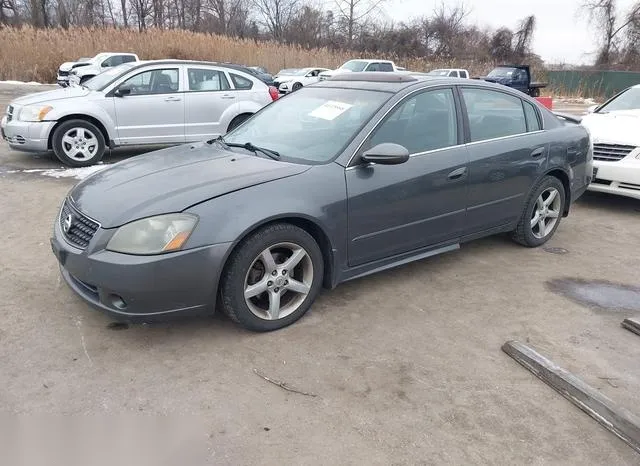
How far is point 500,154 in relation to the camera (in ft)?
14.8

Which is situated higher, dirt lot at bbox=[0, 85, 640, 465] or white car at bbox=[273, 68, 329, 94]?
white car at bbox=[273, 68, 329, 94]

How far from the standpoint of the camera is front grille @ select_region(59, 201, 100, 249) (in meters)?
3.15

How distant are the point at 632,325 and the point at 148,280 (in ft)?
10.4

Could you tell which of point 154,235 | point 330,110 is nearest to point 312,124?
point 330,110

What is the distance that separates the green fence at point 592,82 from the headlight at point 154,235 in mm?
32682

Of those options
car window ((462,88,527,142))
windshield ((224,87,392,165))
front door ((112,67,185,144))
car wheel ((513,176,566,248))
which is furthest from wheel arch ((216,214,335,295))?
front door ((112,67,185,144))

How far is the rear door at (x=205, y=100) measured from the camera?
864 cm

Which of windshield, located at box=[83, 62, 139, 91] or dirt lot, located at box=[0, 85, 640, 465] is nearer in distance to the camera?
dirt lot, located at box=[0, 85, 640, 465]

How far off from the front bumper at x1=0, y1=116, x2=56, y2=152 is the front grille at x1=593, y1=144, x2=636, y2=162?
291 inches

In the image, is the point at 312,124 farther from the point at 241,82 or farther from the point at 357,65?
the point at 357,65

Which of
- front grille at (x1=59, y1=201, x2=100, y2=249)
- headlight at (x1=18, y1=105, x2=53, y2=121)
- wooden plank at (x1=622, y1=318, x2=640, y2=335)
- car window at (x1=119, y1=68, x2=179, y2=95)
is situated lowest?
wooden plank at (x1=622, y1=318, x2=640, y2=335)

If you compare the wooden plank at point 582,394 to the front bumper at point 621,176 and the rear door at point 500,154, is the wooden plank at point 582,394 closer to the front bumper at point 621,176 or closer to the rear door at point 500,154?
the rear door at point 500,154

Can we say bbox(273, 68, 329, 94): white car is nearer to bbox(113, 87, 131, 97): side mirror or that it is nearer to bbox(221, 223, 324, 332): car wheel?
bbox(113, 87, 131, 97): side mirror

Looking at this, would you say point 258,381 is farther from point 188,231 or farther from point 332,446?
point 188,231
